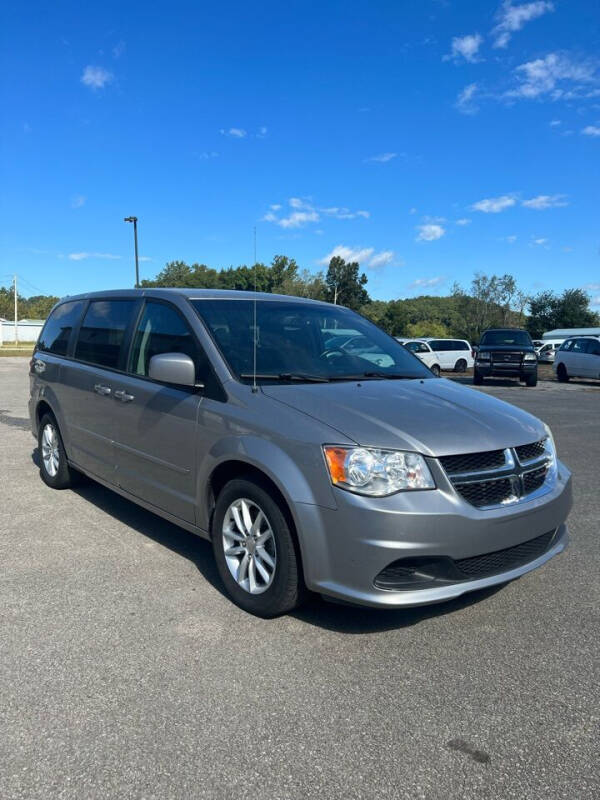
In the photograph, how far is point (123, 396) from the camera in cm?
447

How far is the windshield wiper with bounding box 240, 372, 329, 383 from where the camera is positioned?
366 cm

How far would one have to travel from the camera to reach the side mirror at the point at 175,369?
365cm

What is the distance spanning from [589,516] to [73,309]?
16.3ft

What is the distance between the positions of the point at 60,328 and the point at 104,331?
1.16 metres

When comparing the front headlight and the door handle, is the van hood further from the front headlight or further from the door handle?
the door handle

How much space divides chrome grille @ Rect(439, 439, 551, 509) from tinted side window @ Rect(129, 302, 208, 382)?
1617 millimetres

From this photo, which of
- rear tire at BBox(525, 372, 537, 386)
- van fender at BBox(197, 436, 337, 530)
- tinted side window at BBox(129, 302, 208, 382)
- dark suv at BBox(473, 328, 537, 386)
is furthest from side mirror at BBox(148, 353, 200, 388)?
rear tire at BBox(525, 372, 537, 386)

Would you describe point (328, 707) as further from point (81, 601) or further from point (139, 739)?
point (81, 601)

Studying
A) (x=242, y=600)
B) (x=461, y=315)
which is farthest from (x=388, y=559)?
(x=461, y=315)

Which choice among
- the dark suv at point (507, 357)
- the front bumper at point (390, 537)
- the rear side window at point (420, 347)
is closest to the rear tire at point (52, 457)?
the front bumper at point (390, 537)

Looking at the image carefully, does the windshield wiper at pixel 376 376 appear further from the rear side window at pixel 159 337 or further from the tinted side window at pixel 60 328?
the tinted side window at pixel 60 328

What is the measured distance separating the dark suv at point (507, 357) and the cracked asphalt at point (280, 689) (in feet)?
58.7

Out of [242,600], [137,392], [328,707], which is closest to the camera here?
[328,707]

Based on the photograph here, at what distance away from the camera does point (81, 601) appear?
3.54 m
